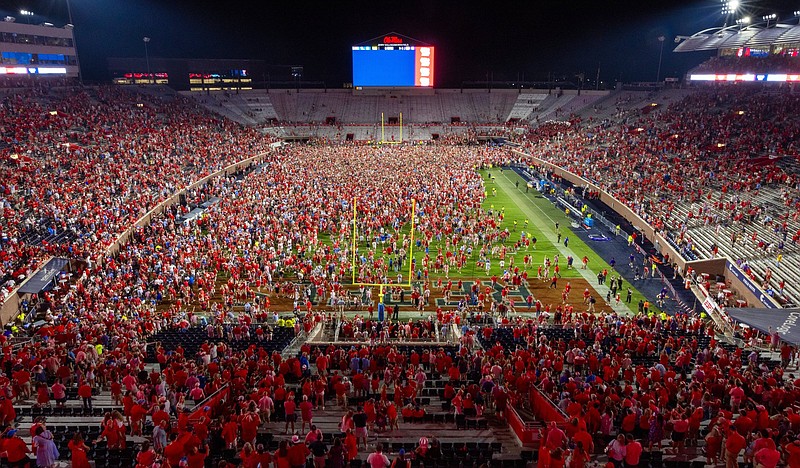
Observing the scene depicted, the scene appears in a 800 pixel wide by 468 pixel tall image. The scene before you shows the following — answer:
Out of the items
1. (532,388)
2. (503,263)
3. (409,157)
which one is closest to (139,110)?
(409,157)

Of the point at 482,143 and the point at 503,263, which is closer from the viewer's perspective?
the point at 503,263

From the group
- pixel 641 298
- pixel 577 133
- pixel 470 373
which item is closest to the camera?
pixel 470 373

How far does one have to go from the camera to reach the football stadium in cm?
1020

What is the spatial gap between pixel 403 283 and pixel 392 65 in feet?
197

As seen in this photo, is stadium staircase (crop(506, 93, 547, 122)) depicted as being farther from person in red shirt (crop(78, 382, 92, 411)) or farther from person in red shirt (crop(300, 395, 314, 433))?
person in red shirt (crop(78, 382, 92, 411))

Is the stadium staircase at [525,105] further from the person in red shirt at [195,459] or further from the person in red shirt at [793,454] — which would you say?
the person in red shirt at [195,459]

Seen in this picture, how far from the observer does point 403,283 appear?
25266mm

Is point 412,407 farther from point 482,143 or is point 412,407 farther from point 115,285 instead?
point 482,143

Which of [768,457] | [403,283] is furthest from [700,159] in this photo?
[768,457]

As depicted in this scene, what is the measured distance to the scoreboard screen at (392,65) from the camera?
7806 centimetres

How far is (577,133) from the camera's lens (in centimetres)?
6347

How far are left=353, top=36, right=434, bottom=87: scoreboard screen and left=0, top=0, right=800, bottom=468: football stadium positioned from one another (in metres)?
16.2

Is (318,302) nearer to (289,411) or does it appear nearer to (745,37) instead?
(289,411)

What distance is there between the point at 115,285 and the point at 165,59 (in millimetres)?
75610
